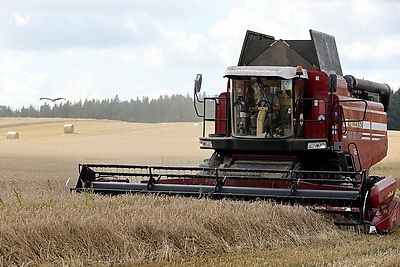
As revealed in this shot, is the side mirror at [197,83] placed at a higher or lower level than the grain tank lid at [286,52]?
lower

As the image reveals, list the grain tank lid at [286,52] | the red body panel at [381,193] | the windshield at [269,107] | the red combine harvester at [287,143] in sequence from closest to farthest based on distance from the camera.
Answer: the red body panel at [381,193]
the red combine harvester at [287,143]
the windshield at [269,107]
the grain tank lid at [286,52]

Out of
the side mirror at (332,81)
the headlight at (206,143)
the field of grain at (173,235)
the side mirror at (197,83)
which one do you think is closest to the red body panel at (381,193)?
the field of grain at (173,235)

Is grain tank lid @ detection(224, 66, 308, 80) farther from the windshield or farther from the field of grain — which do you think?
the field of grain

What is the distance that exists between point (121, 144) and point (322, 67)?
80.3 feet

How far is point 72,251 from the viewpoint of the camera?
6301 mm

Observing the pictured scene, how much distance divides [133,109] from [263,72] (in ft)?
201

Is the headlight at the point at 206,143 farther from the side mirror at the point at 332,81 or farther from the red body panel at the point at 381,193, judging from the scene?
the red body panel at the point at 381,193

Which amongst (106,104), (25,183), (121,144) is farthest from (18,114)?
(25,183)

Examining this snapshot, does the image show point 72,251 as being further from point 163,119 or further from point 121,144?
point 163,119

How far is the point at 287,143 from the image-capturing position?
1038 centimetres

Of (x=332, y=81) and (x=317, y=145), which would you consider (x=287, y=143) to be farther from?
(x=332, y=81)

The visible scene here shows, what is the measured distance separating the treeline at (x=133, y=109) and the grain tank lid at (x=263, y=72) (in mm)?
49769

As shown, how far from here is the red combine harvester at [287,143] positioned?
9.02 metres

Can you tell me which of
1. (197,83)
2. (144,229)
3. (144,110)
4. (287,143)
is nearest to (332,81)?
(287,143)
